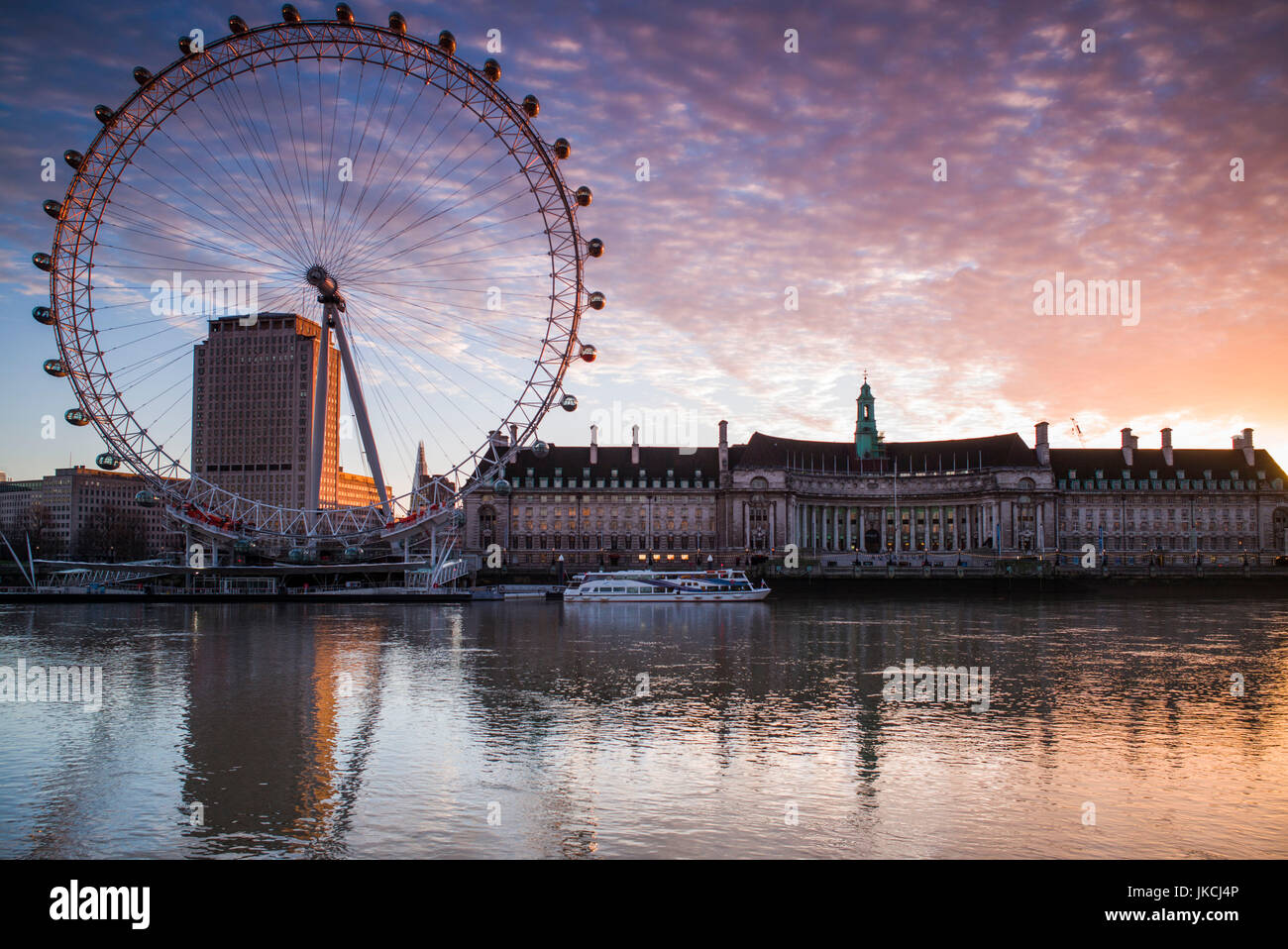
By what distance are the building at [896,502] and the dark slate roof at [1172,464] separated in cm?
20

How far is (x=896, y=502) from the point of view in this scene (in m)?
131

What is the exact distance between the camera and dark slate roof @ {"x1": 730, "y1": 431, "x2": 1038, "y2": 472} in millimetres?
134000

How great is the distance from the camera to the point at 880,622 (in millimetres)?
60250

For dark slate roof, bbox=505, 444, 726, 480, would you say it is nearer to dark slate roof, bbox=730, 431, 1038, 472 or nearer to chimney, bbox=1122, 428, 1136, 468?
dark slate roof, bbox=730, 431, 1038, 472

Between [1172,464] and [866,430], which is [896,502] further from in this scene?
[1172,464]

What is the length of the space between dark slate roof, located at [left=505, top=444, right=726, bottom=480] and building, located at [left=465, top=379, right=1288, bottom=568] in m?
0.19

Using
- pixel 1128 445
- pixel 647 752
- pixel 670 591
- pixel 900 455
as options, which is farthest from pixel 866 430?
pixel 647 752

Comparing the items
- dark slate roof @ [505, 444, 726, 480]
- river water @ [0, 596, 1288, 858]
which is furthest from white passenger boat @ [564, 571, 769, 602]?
dark slate roof @ [505, 444, 726, 480]

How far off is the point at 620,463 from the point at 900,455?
4273cm

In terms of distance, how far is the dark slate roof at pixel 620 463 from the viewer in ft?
434

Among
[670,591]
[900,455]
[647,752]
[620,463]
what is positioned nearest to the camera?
[647,752]
